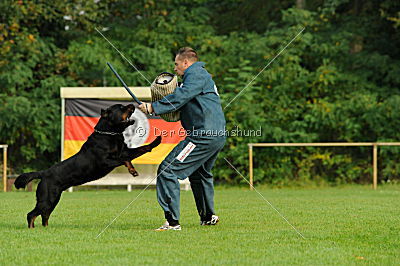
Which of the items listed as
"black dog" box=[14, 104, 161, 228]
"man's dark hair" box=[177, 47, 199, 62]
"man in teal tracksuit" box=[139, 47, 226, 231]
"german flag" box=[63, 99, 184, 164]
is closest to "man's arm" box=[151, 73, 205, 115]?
"man in teal tracksuit" box=[139, 47, 226, 231]

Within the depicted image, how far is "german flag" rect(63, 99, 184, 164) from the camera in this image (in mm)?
15141

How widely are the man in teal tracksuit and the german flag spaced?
8005 mm

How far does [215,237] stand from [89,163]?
72.8 inches

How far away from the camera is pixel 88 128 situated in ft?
49.9

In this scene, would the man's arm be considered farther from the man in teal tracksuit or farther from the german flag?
the german flag

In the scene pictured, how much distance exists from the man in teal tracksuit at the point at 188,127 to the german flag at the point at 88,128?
8005mm

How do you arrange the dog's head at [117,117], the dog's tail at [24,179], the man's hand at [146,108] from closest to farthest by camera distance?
1. the man's hand at [146,108]
2. the dog's tail at [24,179]
3. the dog's head at [117,117]

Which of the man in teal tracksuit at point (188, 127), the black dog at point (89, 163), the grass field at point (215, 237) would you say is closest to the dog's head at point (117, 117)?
the black dog at point (89, 163)

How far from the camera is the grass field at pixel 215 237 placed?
17.2 ft

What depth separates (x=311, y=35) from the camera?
61.1 ft

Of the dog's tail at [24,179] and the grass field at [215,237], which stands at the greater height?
the dog's tail at [24,179]

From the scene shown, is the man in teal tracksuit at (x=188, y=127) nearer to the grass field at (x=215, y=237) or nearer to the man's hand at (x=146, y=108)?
the man's hand at (x=146, y=108)

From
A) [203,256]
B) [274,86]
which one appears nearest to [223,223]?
[203,256]

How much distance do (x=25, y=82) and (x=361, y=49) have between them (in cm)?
970
